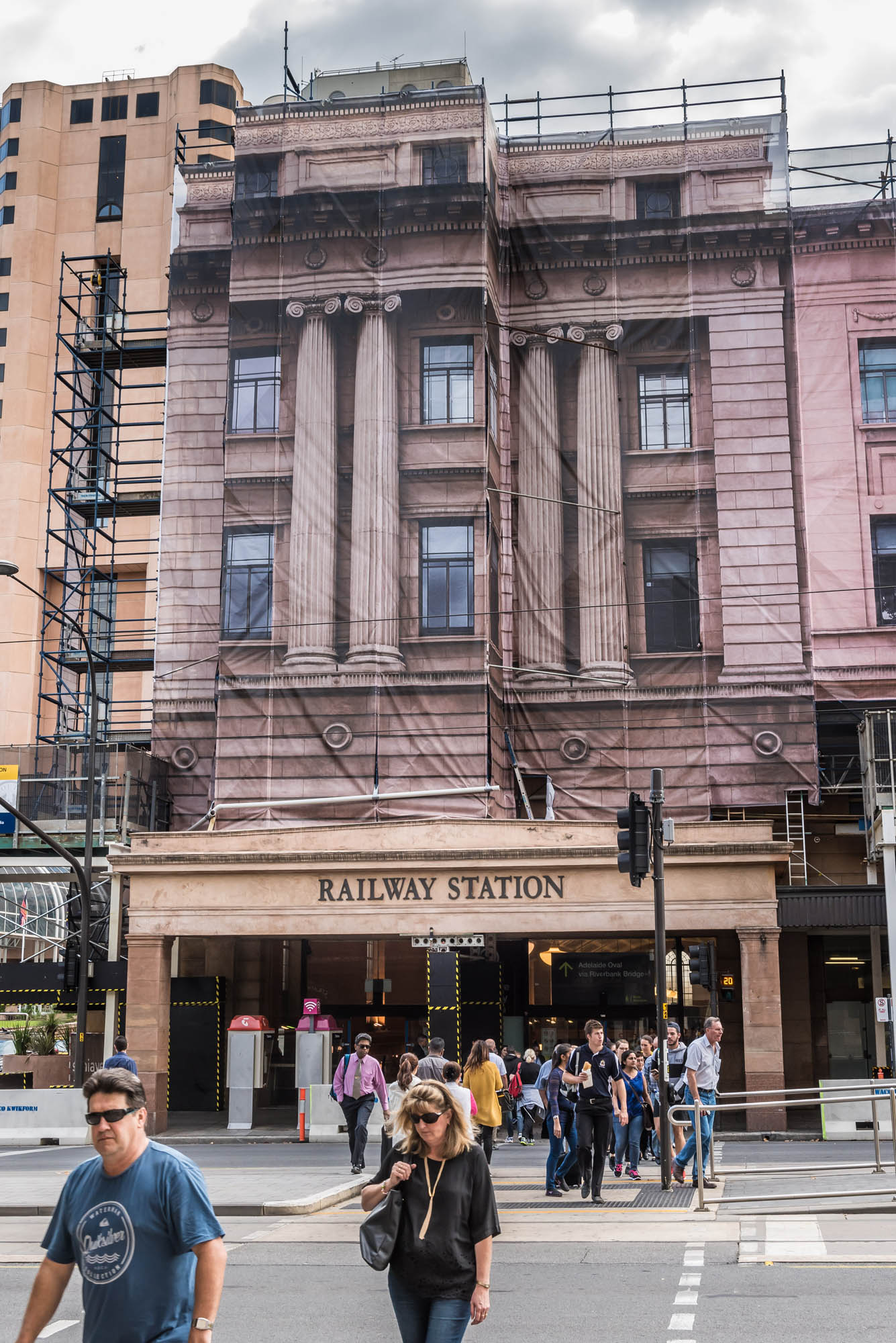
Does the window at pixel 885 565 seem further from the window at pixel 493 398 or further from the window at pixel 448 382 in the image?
the window at pixel 448 382

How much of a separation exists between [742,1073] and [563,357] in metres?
15.7

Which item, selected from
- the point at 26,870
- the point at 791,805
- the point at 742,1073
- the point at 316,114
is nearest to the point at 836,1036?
the point at 742,1073

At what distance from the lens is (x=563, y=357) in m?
32.8

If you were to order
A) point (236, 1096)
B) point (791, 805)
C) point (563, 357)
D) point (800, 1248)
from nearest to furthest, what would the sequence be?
point (800, 1248) < point (236, 1096) < point (791, 805) < point (563, 357)

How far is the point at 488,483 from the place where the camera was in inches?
1230

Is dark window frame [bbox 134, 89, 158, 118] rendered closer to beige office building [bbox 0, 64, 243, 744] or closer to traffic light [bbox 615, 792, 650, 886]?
beige office building [bbox 0, 64, 243, 744]

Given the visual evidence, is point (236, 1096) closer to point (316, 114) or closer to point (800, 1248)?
point (800, 1248)

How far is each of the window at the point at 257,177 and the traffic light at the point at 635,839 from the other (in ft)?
67.4

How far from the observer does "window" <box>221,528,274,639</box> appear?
3186 cm

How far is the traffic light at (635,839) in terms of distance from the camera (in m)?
18.0

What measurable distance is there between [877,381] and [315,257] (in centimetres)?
1254

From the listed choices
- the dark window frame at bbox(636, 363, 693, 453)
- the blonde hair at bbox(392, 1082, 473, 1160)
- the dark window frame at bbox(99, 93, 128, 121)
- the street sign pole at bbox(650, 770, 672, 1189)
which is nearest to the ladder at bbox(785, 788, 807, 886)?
the dark window frame at bbox(636, 363, 693, 453)

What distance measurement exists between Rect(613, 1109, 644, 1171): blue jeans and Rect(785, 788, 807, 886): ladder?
11.0m

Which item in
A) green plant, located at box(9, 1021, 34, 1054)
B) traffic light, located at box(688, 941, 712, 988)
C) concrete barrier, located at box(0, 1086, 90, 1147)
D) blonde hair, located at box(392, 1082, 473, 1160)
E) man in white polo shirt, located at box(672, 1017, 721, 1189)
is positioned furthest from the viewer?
green plant, located at box(9, 1021, 34, 1054)
